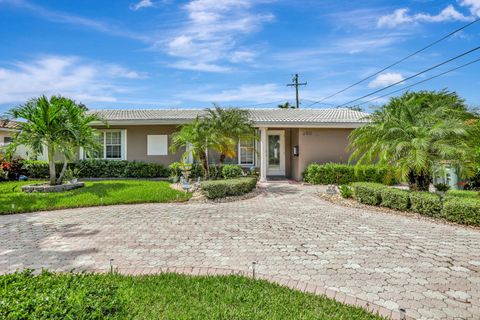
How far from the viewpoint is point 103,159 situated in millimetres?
17484

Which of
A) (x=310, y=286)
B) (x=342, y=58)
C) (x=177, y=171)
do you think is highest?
(x=342, y=58)

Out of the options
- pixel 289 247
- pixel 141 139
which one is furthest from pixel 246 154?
pixel 289 247

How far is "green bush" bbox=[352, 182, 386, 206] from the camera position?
9969 millimetres

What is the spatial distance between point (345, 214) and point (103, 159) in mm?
14328

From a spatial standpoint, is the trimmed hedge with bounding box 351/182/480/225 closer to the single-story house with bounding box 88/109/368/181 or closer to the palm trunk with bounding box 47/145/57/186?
the single-story house with bounding box 88/109/368/181

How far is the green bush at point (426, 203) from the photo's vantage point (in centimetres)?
811

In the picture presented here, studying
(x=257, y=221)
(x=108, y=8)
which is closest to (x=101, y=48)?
(x=108, y=8)

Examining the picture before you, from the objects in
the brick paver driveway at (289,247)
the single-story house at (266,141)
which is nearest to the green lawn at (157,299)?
the brick paver driveway at (289,247)

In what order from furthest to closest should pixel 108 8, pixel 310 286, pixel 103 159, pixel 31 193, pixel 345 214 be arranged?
pixel 103 159 → pixel 31 193 → pixel 108 8 → pixel 345 214 → pixel 310 286

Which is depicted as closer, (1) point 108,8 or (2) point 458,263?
(2) point 458,263

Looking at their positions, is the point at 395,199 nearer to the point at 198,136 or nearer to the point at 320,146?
the point at 320,146

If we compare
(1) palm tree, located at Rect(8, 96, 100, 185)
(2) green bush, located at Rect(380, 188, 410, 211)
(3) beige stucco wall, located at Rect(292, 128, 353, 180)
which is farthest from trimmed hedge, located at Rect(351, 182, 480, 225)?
(1) palm tree, located at Rect(8, 96, 100, 185)

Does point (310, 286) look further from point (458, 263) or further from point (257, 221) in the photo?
point (257, 221)

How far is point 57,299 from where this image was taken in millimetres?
2596
